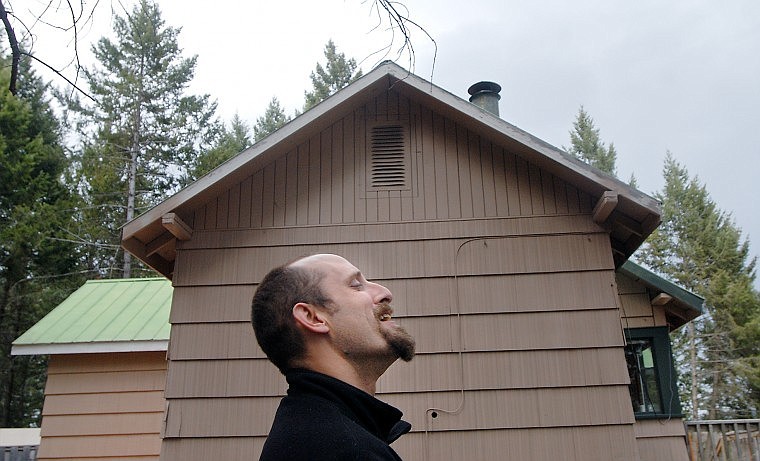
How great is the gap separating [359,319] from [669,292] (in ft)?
22.6

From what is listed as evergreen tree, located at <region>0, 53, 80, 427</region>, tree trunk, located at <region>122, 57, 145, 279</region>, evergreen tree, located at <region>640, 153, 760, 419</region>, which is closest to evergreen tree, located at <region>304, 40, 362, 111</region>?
tree trunk, located at <region>122, 57, 145, 279</region>

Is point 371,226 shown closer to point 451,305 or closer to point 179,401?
point 451,305

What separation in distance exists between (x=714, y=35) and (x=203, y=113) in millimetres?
141047

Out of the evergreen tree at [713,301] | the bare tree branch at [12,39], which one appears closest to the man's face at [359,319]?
the bare tree branch at [12,39]

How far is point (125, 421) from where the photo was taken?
9055mm

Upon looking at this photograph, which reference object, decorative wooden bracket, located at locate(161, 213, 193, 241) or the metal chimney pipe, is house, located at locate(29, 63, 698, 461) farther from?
the metal chimney pipe

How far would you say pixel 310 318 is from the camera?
1922 millimetres

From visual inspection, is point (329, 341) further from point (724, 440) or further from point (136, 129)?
point (136, 129)

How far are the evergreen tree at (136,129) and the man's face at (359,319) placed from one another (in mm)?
22499

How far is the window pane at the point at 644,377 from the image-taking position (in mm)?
8077

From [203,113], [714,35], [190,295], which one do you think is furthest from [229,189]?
[714,35]

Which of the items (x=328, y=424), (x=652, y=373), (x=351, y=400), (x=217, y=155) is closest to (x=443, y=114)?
(x=652, y=373)

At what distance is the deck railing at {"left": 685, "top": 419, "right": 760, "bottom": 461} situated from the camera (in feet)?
27.8

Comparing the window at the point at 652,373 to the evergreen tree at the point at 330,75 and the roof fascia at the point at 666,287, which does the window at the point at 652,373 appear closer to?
the roof fascia at the point at 666,287
